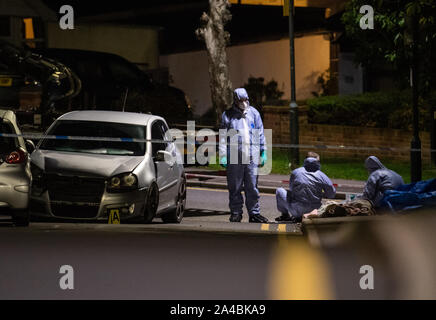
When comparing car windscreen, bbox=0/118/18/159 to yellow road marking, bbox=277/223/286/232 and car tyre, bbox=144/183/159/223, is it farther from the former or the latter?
yellow road marking, bbox=277/223/286/232

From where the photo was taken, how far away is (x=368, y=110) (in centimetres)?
2648

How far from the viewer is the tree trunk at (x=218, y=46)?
26562mm

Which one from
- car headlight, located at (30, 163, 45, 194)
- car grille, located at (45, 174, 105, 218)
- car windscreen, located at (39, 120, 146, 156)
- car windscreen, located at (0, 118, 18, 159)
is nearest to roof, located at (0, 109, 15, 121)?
car windscreen, located at (0, 118, 18, 159)

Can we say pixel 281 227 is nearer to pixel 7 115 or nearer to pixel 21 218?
pixel 21 218

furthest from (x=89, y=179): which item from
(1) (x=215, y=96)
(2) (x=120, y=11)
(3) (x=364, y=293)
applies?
(2) (x=120, y=11)

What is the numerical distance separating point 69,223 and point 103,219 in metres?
0.63

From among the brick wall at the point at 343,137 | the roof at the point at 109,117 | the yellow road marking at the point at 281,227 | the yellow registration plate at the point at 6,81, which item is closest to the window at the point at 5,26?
the yellow registration plate at the point at 6,81

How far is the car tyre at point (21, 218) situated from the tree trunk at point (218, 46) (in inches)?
560

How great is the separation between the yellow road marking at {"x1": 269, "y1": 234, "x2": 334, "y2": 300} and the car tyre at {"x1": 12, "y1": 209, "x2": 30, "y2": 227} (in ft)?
10.0

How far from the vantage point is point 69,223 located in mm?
13453

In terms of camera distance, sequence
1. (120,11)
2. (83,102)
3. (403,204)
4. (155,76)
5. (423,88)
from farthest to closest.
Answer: (120,11) < (155,76) < (83,102) < (423,88) < (403,204)

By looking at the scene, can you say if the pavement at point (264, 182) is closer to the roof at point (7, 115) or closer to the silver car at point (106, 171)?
the silver car at point (106, 171)

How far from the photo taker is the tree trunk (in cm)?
2656

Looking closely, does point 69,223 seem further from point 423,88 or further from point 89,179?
point 423,88
